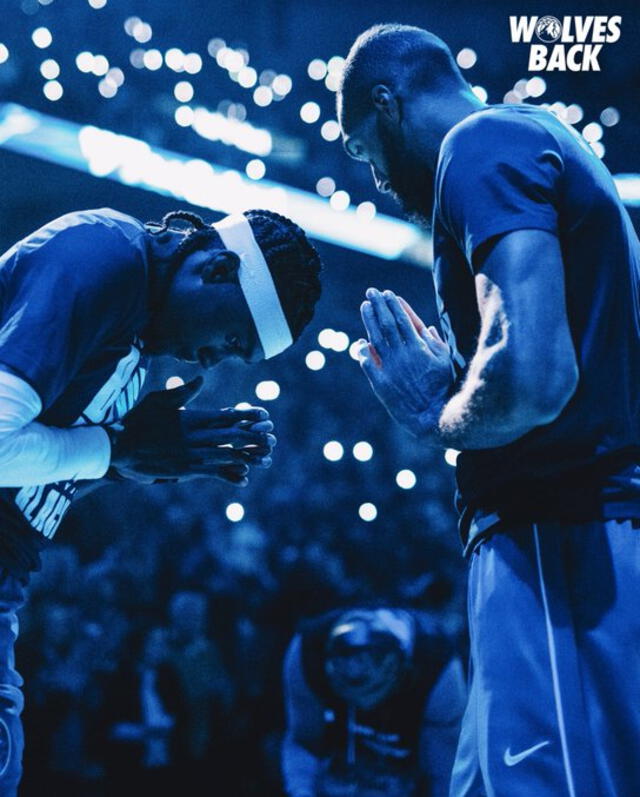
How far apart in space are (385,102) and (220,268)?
1.92ft

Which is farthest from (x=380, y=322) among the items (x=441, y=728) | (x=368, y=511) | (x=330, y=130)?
(x=330, y=130)

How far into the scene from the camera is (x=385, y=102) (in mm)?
1820

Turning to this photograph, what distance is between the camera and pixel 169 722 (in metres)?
4.82

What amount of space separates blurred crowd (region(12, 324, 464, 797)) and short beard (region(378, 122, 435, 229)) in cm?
341

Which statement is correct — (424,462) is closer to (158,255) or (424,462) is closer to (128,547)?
(128,547)

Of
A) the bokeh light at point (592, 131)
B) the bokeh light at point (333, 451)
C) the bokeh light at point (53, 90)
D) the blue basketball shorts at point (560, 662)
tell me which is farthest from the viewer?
the bokeh light at point (333, 451)

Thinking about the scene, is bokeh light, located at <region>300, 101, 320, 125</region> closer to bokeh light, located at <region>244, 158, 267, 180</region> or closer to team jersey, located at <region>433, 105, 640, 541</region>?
bokeh light, located at <region>244, 158, 267, 180</region>

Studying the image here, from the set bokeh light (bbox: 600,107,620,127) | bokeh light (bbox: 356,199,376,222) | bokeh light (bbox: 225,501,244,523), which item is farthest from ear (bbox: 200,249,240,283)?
bokeh light (bbox: 356,199,376,222)

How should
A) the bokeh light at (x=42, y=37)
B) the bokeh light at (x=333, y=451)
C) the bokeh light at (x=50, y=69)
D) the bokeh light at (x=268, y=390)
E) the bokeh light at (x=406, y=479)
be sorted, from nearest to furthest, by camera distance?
the bokeh light at (x=42, y=37), the bokeh light at (x=50, y=69), the bokeh light at (x=406, y=479), the bokeh light at (x=333, y=451), the bokeh light at (x=268, y=390)

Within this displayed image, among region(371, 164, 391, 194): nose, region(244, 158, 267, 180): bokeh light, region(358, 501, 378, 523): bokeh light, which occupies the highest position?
region(244, 158, 267, 180): bokeh light

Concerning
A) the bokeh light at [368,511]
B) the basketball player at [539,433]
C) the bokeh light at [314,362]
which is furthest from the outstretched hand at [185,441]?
the bokeh light at [314,362]

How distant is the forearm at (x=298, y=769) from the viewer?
3.22m

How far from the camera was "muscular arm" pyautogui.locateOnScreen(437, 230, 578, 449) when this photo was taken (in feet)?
4.26

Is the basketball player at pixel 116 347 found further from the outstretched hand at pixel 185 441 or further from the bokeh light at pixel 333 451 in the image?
the bokeh light at pixel 333 451
